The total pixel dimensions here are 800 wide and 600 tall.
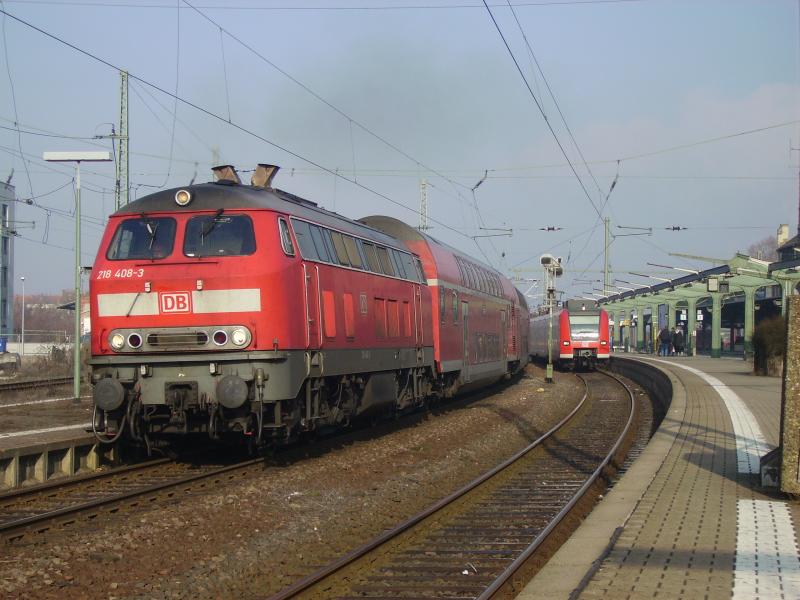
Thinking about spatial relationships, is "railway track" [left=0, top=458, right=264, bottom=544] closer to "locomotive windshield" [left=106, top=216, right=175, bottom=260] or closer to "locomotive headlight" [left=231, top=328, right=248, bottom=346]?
"locomotive headlight" [left=231, top=328, right=248, bottom=346]

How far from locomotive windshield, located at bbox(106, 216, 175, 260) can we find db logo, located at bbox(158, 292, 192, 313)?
0.66 meters

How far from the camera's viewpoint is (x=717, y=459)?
40.6 feet

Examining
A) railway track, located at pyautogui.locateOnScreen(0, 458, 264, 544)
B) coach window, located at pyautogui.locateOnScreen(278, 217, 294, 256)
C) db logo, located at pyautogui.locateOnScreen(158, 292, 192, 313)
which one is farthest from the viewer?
coach window, located at pyautogui.locateOnScreen(278, 217, 294, 256)

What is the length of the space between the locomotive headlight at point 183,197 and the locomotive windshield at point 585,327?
3112cm

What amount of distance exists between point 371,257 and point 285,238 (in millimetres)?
3713

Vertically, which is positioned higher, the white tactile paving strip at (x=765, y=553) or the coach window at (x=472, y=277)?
the coach window at (x=472, y=277)

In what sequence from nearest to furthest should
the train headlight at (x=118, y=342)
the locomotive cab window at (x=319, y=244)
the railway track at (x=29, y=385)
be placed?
the train headlight at (x=118, y=342) < the locomotive cab window at (x=319, y=244) < the railway track at (x=29, y=385)

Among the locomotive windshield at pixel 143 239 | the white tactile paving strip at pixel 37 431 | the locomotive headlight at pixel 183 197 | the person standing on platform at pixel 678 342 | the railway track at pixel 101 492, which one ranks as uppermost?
the locomotive headlight at pixel 183 197

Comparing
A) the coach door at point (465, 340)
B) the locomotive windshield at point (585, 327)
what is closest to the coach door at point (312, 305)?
the coach door at point (465, 340)

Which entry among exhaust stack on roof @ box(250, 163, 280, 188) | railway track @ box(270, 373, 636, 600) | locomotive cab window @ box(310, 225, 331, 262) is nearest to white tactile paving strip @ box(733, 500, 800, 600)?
railway track @ box(270, 373, 636, 600)

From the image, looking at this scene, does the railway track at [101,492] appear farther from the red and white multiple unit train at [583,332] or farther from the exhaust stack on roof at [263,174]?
the red and white multiple unit train at [583,332]

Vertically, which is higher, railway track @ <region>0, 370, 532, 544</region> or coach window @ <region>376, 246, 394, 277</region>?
coach window @ <region>376, 246, 394, 277</region>

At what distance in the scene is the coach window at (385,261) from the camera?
53.8ft

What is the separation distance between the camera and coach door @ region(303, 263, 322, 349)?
12.4 meters
